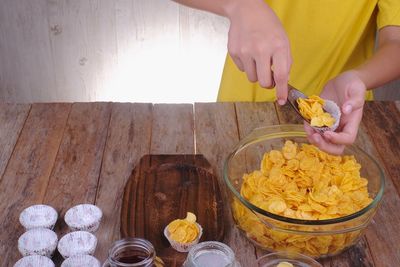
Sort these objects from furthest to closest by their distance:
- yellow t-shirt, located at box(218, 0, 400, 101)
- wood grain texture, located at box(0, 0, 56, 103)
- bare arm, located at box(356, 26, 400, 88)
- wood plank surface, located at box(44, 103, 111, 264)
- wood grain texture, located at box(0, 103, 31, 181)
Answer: wood grain texture, located at box(0, 0, 56, 103)
yellow t-shirt, located at box(218, 0, 400, 101)
bare arm, located at box(356, 26, 400, 88)
wood grain texture, located at box(0, 103, 31, 181)
wood plank surface, located at box(44, 103, 111, 264)

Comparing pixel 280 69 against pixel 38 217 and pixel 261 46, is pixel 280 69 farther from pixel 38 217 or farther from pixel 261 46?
pixel 38 217

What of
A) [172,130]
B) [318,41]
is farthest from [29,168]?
[318,41]

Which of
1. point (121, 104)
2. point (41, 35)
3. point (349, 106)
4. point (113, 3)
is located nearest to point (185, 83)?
point (113, 3)

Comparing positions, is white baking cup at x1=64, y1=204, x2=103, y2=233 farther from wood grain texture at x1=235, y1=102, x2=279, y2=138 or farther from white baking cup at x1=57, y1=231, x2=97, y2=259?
wood grain texture at x1=235, y1=102, x2=279, y2=138

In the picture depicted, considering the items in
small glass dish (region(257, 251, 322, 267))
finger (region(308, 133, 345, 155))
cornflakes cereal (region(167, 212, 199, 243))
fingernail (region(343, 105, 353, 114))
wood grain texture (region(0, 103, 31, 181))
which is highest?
fingernail (region(343, 105, 353, 114))

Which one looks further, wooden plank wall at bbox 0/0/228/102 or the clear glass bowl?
wooden plank wall at bbox 0/0/228/102

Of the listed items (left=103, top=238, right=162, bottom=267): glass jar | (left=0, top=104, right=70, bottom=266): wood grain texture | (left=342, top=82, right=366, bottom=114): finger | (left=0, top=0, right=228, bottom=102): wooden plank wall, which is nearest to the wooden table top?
(left=0, top=104, right=70, bottom=266): wood grain texture

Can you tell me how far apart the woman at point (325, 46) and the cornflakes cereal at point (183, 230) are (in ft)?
0.94

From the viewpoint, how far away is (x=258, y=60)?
981mm

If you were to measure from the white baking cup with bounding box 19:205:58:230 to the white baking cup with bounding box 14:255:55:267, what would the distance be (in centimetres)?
9

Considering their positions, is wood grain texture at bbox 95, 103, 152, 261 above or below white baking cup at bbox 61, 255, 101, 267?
below

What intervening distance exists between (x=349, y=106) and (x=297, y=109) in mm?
101

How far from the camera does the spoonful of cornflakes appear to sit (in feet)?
3.44

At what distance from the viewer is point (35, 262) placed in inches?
36.2
